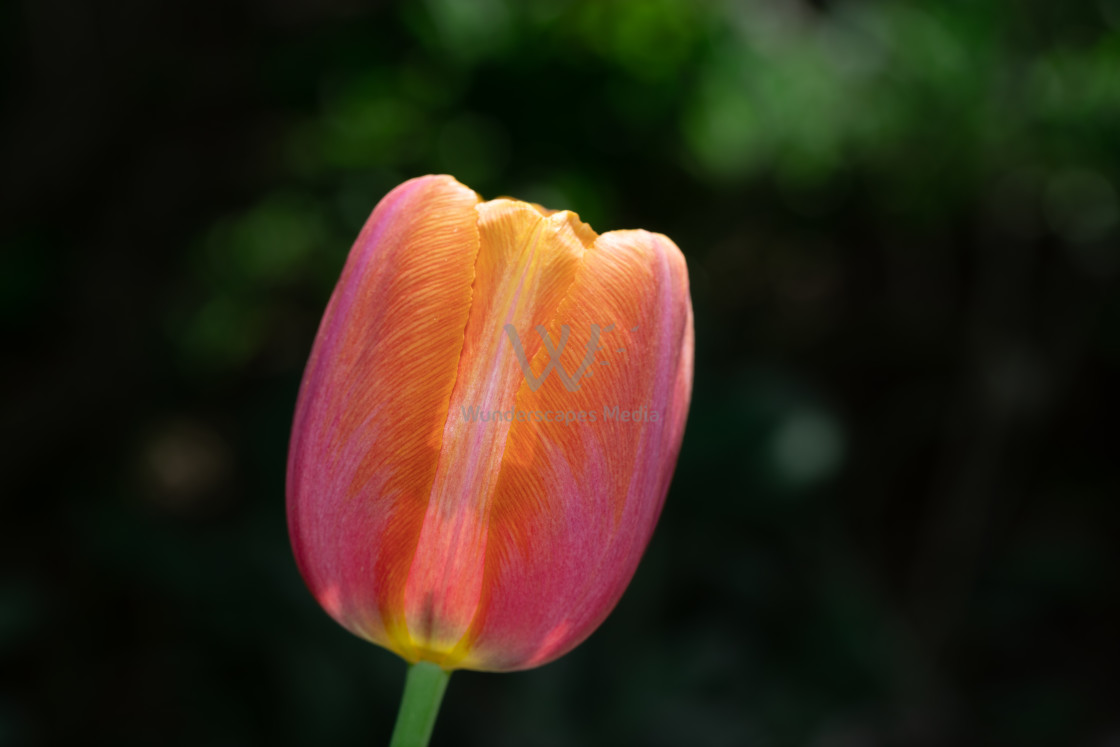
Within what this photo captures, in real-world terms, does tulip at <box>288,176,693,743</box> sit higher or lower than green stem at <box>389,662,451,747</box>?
higher

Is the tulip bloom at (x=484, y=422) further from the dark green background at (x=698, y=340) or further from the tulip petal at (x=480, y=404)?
the dark green background at (x=698, y=340)

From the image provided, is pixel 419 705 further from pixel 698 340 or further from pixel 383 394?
pixel 698 340

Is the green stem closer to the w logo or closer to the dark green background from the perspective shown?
the w logo

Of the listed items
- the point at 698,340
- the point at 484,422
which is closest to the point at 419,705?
the point at 484,422

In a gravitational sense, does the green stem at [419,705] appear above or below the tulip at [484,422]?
below

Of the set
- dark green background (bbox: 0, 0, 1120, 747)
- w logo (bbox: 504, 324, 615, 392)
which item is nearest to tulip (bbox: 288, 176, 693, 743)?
w logo (bbox: 504, 324, 615, 392)

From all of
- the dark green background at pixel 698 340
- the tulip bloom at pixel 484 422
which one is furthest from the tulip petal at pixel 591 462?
the dark green background at pixel 698 340

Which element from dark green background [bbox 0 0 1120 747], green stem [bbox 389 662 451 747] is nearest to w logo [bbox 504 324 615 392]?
green stem [bbox 389 662 451 747]

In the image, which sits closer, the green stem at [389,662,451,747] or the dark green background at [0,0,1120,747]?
the green stem at [389,662,451,747]
